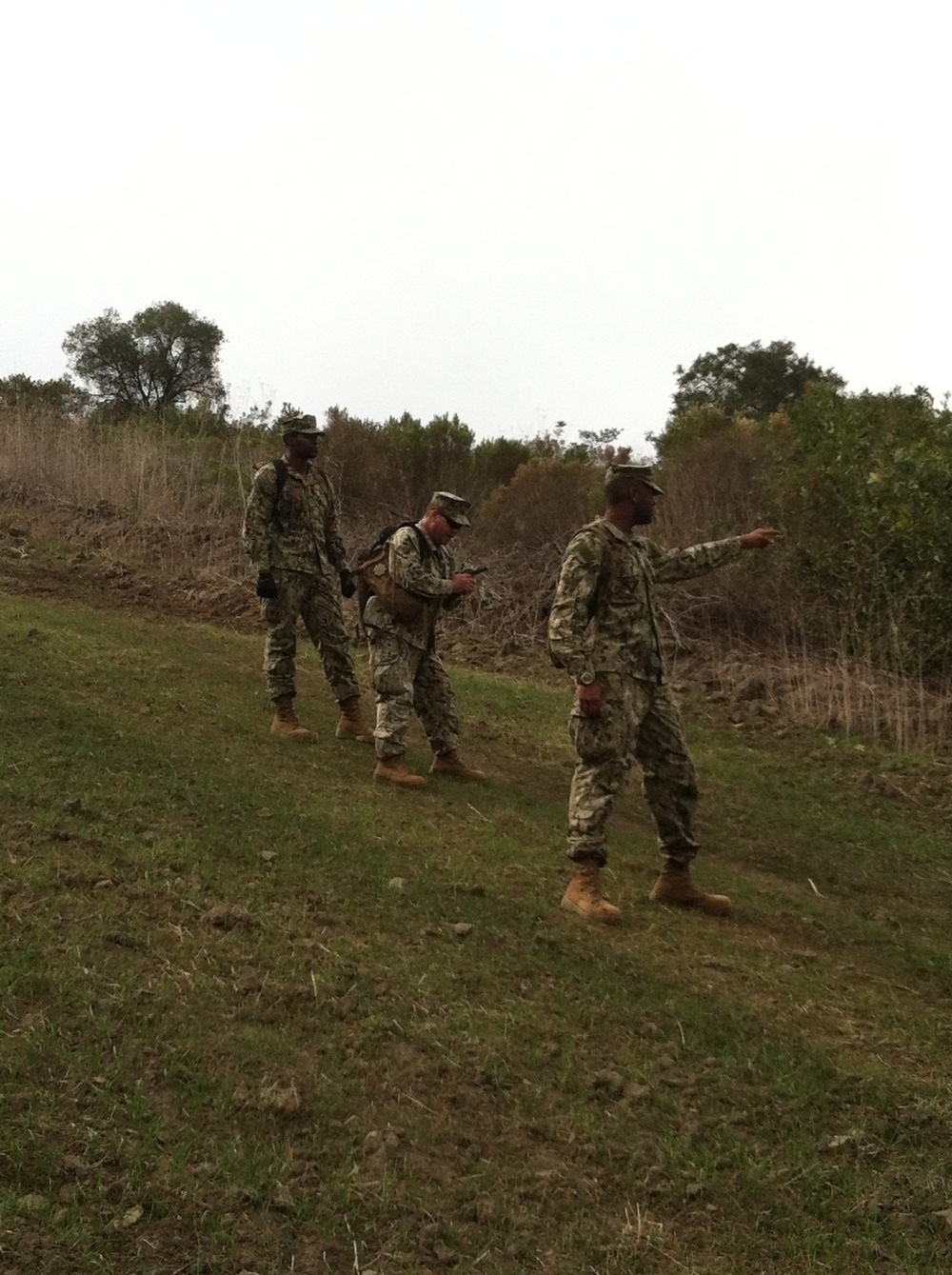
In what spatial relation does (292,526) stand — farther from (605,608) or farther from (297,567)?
(605,608)

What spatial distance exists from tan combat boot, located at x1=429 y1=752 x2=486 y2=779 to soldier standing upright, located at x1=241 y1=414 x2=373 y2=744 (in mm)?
691

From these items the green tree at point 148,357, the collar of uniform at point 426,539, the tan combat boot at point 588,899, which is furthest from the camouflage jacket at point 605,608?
the green tree at point 148,357

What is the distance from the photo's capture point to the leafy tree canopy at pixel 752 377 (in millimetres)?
27281

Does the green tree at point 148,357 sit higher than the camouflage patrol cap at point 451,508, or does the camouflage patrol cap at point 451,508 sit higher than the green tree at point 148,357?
the green tree at point 148,357

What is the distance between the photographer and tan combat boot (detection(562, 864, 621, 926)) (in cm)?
476

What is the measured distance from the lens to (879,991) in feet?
14.6

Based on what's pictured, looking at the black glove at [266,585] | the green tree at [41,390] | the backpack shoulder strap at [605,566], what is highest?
the green tree at [41,390]

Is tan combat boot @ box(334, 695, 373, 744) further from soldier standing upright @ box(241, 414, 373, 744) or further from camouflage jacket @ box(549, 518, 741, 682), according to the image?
camouflage jacket @ box(549, 518, 741, 682)

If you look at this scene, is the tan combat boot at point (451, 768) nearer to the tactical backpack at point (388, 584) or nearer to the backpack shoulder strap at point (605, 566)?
the tactical backpack at point (388, 584)

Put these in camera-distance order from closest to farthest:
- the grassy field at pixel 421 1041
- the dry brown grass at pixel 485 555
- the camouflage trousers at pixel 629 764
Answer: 1. the grassy field at pixel 421 1041
2. the camouflage trousers at pixel 629 764
3. the dry brown grass at pixel 485 555

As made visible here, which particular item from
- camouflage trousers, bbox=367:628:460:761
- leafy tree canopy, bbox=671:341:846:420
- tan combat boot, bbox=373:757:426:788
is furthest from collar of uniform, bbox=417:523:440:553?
leafy tree canopy, bbox=671:341:846:420

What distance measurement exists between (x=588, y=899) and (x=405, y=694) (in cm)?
225

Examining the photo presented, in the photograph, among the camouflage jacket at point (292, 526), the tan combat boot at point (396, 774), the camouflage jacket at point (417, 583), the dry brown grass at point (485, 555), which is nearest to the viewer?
the camouflage jacket at point (417, 583)

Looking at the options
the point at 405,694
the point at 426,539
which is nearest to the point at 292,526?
the point at 426,539
